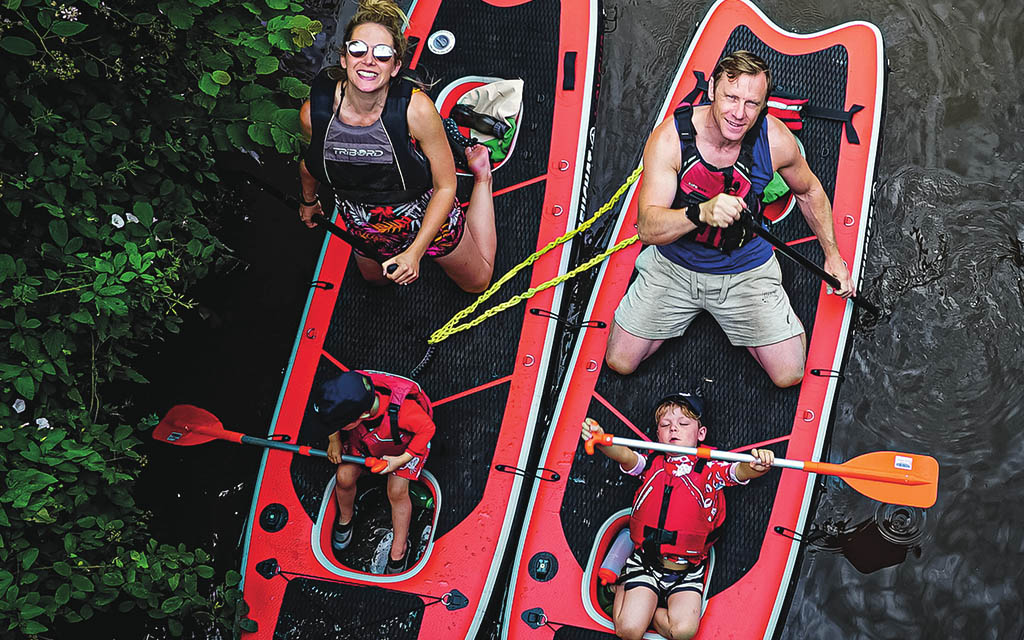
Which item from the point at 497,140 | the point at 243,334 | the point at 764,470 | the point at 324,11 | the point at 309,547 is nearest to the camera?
the point at 764,470

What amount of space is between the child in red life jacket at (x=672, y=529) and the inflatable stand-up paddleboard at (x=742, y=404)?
11 cm

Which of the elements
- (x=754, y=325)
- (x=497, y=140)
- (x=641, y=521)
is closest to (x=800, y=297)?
(x=754, y=325)

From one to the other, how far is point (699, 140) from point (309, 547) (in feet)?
8.01

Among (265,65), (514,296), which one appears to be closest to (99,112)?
(265,65)

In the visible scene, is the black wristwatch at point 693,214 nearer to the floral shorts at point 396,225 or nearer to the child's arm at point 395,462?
the floral shorts at point 396,225

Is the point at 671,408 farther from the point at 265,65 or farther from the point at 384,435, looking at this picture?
the point at 265,65

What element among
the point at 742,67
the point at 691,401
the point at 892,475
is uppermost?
the point at 742,67

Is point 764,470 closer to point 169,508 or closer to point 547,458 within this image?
point 547,458

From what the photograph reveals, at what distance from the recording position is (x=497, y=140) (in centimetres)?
433

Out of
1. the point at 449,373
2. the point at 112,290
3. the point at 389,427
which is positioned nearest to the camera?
the point at 112,290

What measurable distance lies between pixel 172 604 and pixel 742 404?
8.43 ft

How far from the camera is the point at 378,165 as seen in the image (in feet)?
11.0

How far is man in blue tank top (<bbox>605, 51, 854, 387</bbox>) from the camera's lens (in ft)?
10.6

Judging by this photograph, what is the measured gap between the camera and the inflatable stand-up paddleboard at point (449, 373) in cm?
388
